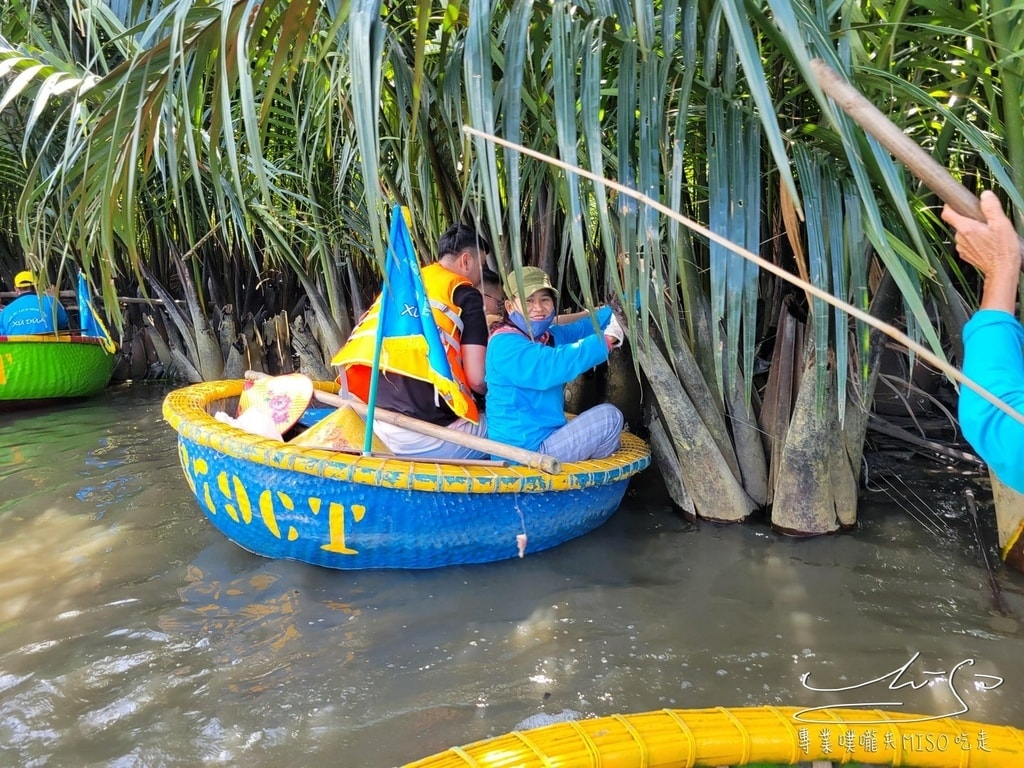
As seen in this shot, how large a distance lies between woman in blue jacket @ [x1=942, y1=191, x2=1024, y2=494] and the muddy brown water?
121 cm

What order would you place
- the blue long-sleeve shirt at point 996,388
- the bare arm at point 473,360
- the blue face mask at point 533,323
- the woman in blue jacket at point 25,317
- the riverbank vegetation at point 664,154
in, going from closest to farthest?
the blue long-sleeve shirt at point 996,388
the riverbank vegetation at point 664,154
the blue face mask at point 533,323
the bare arm at point 473,360
the woman in blue jacket at point 25,317

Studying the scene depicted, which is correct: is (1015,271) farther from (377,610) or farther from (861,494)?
(861,494)

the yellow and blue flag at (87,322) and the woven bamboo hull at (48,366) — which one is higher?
the yellow and blue flag at (87,322)

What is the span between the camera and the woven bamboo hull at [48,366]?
6.16 metres

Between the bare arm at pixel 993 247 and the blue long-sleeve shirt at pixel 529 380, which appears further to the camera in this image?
the blue long-sleeve shirt at pixel 529 380

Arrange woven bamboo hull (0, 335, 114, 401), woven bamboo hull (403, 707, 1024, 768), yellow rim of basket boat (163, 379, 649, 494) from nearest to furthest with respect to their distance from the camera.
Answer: woven bamboo hull (403, 707, 1024, 768), yellow rim of basket boat (163, 379, 649, 494), woven bamboo hull (0, 335, 114, 401)

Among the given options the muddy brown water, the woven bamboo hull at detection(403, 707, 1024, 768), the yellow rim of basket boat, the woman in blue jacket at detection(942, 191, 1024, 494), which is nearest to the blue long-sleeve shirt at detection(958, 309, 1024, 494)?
the woman in blue jacket at detection(942, 191, 1024, 494)

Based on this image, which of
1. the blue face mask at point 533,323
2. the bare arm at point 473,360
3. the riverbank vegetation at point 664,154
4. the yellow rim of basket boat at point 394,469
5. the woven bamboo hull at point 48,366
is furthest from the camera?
the woven bamboo hull at point 48,366

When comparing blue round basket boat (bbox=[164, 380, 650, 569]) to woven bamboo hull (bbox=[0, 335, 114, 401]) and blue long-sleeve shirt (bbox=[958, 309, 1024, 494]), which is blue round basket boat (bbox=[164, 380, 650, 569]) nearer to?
blue long-sleeve shirt (bbox=[958, 309, 1024, 494])

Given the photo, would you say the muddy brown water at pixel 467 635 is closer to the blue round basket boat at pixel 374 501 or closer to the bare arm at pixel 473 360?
the blue round basket boat at pixel 374 501

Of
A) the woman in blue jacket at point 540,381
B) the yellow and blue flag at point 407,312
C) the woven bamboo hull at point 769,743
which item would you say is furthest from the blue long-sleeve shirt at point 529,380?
the woven bamboo hull at point 769,743

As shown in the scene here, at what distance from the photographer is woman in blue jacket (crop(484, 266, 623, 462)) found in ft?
9.39

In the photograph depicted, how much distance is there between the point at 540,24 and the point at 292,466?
5.74 ft

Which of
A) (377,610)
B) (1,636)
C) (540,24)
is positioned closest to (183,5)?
(540,24)
